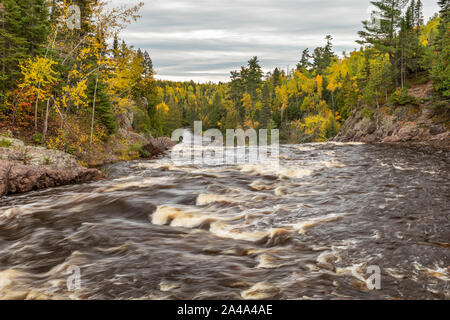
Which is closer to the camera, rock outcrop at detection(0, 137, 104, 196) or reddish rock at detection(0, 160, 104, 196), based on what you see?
reddish rock at detection(0, 160, 104, 196)

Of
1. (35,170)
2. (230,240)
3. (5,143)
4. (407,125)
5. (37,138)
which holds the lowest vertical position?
(230,240)

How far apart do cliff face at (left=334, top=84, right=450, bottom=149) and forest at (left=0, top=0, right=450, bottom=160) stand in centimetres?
137

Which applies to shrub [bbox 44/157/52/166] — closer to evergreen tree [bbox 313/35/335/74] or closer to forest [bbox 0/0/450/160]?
forest [bbox 0/0/450/160]

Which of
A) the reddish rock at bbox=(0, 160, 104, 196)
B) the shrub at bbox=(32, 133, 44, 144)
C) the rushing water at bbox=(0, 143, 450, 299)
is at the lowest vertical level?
the rushing water at bbox=(0, 143, 450, 299)

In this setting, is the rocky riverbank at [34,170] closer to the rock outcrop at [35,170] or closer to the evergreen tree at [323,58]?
the rock outcrop at [35,170]

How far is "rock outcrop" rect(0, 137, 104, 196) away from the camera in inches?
467

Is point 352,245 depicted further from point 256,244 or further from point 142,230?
point 142,230

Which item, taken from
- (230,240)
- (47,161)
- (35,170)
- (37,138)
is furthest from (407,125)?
(35,170)

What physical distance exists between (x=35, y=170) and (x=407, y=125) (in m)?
38.7

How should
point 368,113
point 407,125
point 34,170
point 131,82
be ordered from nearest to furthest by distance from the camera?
point 34,170 → point 131,82 → point 407,125 → point 368,113

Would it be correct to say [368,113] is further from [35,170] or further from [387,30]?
[35,170]

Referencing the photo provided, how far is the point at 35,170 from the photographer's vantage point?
12805mm

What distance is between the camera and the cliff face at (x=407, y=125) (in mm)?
32781

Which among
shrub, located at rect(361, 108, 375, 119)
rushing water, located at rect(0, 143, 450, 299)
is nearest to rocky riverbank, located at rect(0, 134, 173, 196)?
rushing water, located at rect(0, 143, 450, 299)
